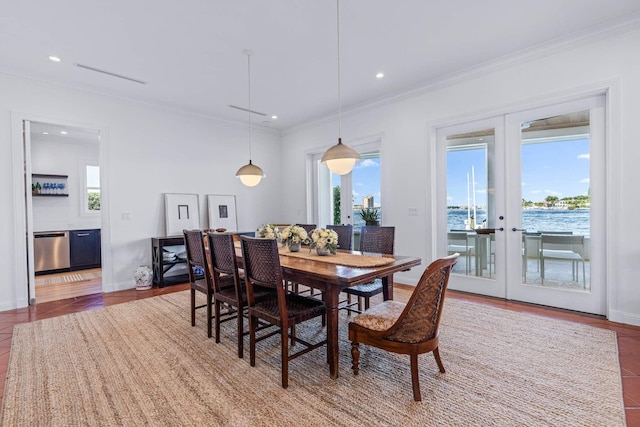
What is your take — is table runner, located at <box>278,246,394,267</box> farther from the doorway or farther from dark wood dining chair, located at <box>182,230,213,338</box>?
the doorway

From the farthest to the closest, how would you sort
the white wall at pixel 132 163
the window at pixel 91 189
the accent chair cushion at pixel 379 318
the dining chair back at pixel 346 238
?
the window at pixel 91 189, the white wall at pixel 132 163, the dining chair back at pixel 346 238, the accent chair cushion at pixel 379 318

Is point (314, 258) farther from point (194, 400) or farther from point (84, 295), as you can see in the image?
point (84, 295)

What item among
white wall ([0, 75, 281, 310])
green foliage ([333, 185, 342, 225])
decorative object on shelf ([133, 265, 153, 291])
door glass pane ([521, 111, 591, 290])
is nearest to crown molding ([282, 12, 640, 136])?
door glass pane ([521, 111, 591, 290])

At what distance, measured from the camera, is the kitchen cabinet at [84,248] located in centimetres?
624

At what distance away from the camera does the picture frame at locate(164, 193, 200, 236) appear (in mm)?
5121

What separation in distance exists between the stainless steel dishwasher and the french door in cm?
701

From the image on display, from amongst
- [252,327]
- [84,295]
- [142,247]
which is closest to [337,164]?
[252,327]

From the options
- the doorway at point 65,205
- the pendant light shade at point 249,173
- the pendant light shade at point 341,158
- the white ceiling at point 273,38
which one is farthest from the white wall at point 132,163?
the pendant light shade at point 341,158

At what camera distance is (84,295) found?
4.46 meters

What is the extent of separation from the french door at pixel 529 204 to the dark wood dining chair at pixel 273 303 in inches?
107

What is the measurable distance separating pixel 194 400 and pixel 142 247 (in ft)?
12.1

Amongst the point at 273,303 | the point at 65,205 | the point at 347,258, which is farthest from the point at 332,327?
the point at 65,205

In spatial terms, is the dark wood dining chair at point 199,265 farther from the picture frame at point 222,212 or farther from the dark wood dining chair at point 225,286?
the picture frame at point 222,212

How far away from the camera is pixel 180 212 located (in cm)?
526
